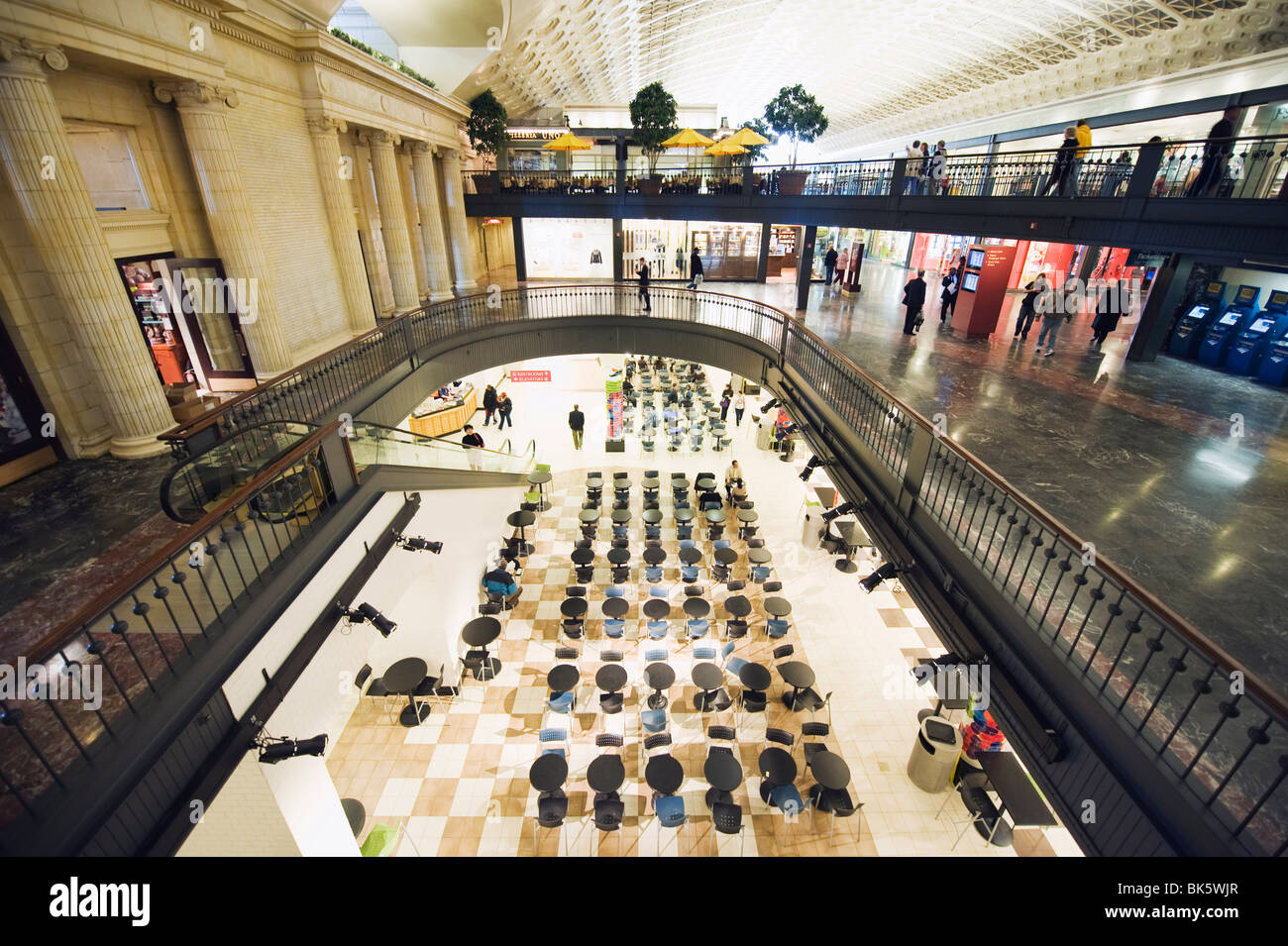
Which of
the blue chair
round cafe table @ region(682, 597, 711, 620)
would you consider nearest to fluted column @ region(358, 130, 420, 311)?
round cafe table @ region(682, 597, 711, 620)

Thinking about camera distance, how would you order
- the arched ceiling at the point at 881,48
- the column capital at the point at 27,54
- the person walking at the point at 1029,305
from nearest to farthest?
the column capital at the point at 27,54 < the person walking at the point at 1029,305 < the arched ceiling at the point at 881,48

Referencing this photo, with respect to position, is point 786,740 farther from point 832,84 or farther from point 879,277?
point 832,84

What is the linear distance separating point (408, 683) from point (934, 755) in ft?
27.4

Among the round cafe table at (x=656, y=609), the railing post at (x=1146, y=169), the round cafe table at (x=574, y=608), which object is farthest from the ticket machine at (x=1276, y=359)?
the round cafe table at (x=574, y=608)

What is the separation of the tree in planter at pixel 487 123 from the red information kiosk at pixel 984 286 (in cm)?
1619

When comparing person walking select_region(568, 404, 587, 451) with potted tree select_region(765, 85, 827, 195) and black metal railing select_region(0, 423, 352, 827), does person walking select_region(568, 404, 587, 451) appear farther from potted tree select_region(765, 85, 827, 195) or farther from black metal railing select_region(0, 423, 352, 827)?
black metal railing select_region(0, 423, 352, 827)

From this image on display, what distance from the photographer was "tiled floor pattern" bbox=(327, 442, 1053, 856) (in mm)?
8008

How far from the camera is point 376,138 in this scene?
13719mm

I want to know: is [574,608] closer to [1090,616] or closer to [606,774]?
[606,774]

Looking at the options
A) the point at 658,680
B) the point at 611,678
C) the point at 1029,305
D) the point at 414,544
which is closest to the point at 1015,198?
the point at 1029,305

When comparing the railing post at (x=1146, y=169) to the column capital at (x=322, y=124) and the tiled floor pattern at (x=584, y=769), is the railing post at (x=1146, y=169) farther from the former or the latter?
the column capital at (x=322, y=124)

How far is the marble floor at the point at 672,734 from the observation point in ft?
26.3

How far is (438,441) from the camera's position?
891 cm
